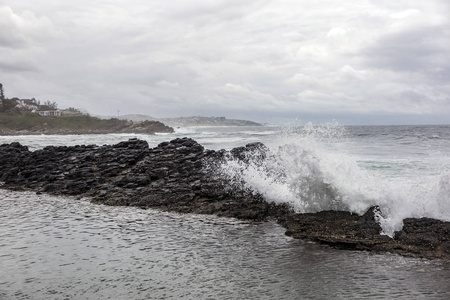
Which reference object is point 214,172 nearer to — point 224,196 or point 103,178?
point 224,196

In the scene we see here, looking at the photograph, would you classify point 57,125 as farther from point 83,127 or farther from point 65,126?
point 83,127

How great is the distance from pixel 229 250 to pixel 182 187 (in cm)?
661

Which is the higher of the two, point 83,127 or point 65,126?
point 65,126

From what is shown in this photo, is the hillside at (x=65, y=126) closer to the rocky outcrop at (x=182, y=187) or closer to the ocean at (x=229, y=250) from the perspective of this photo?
the rocky outcrop at (x=182, y=187)

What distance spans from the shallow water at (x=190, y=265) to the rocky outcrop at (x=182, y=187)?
0.86 m

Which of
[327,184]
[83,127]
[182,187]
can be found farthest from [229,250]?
[83,127]

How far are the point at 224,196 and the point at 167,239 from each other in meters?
4.44

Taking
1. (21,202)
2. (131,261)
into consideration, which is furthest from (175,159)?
(131,261)

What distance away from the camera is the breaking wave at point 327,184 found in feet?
36.4

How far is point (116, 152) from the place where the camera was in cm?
2192

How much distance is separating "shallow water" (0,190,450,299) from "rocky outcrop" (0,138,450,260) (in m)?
0.86

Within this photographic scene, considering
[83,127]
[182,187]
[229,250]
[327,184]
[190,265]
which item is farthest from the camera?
[83,127]

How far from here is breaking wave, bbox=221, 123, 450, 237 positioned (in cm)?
Answer: 1109

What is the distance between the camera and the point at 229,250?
9102mm
